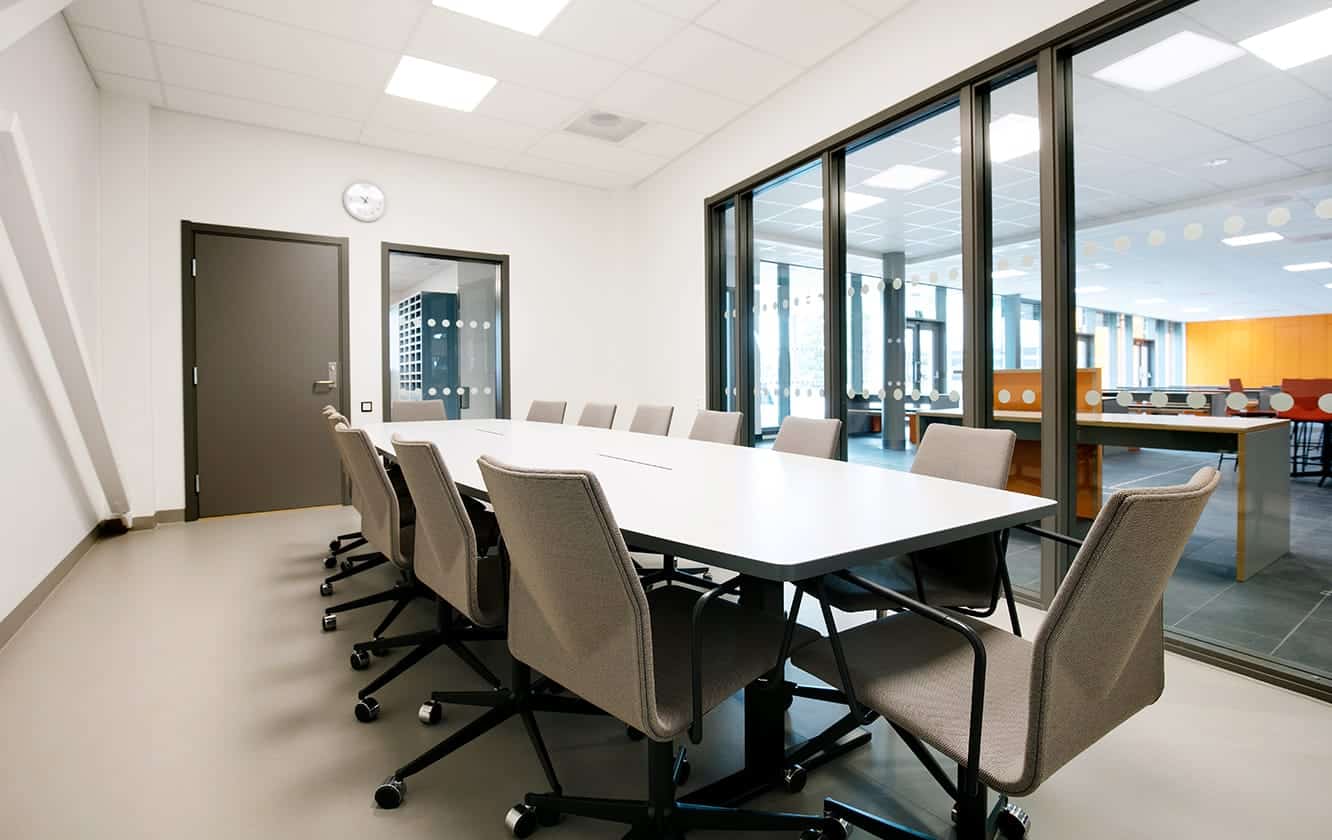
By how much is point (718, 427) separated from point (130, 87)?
4593 mm

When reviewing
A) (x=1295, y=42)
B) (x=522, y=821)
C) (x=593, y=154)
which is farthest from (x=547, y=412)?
(x=1295, y=42)

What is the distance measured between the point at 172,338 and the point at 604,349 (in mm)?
3593

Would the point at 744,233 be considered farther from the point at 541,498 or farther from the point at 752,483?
the point at 541,498

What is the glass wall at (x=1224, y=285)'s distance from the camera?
7.59ft

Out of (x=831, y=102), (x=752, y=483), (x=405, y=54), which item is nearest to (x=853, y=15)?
(x=831, y=102)

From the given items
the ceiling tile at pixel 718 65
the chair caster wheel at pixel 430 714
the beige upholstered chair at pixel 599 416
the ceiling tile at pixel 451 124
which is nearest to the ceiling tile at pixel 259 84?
the ceiling tile at pixel 451 124

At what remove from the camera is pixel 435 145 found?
5477 millimetres

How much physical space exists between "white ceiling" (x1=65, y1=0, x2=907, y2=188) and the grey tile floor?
8.97 ft

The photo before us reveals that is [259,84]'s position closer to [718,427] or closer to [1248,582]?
[718,427]

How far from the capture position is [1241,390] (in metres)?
2.54

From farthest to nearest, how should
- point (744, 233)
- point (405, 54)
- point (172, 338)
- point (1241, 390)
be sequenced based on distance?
1. point (744, 233)
2. point (172, 338)
3. point (405, 54)
4. point (1241, 390)

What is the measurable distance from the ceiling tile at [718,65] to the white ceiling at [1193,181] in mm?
1364

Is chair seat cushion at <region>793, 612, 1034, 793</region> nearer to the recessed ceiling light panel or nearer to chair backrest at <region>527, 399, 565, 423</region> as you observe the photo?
the recessed ceiling light panel

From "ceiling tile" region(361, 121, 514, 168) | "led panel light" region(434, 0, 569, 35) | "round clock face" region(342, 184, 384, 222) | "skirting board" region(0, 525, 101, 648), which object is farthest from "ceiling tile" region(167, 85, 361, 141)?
"skirting board" region(0, 525, 101, 648)
